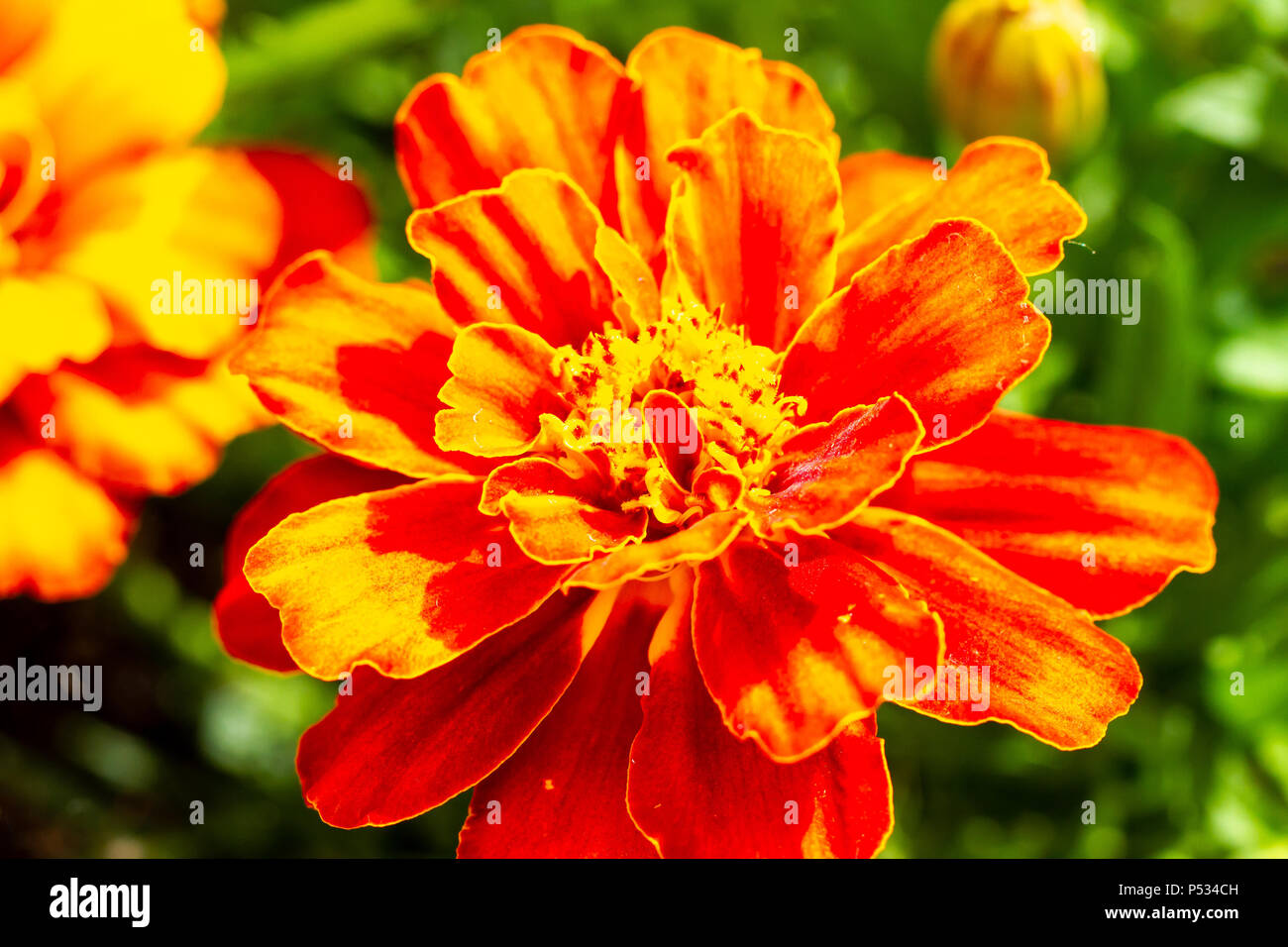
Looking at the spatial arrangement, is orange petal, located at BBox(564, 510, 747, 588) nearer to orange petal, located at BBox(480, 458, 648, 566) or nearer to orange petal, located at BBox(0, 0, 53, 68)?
orange petal, located at BBox(480, 458, 648, 566)

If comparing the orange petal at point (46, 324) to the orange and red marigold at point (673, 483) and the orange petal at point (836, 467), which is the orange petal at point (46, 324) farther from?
the orange petal at point (836, 467)

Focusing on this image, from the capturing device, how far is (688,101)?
1.02m

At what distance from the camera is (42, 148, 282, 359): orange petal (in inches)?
47.3

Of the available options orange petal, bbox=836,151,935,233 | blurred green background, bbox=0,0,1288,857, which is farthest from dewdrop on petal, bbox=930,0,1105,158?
orange petal, bbox=836,151,935,233

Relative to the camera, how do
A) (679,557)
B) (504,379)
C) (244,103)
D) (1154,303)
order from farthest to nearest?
1. (244,103)
2. (1154,303)
3. (504,379)
4. (679,557)

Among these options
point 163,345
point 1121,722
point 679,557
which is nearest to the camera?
point 679,557

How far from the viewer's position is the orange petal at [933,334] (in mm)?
834

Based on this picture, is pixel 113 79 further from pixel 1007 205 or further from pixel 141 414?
pixel 1007 205

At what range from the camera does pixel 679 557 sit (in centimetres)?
76

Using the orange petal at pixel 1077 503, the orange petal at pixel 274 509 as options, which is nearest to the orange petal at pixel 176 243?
the orange petal at pixel 274 509

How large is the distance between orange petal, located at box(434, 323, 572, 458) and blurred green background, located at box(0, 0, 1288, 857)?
797mm

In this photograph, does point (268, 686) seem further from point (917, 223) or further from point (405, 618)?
point (917, 223)

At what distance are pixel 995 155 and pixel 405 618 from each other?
566 millimetres

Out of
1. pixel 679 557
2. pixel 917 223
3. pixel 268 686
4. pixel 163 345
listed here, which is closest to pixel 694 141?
pixel 917 223
